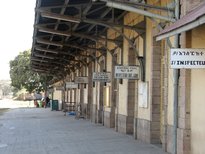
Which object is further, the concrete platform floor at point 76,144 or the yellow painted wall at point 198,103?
the concrete platform floor at point 76,144

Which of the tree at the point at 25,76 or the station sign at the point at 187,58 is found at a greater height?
the tree at the point at 25,76

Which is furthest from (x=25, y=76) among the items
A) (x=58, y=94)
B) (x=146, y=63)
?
(x=146, y=63)

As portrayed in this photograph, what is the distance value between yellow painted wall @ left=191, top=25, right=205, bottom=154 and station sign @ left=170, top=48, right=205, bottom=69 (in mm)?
1631

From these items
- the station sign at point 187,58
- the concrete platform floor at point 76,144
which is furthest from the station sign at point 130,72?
the station sign at point 187,58

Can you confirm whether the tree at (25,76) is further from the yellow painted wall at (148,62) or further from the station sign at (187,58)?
the station sign at (187,58)

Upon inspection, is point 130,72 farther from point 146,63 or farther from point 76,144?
point 76,144

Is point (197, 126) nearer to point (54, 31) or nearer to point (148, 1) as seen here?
point (148, 1)

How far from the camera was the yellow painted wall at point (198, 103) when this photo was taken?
29.9 feet

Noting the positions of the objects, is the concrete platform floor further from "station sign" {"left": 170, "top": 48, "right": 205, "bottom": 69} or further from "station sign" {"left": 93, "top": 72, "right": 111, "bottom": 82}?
"station sign" {"left": 170, "top": 48, "right": 205, "bottom": 69}

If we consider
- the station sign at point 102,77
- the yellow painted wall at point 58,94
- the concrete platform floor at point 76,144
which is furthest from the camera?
the yellow painted wall at point 58,94

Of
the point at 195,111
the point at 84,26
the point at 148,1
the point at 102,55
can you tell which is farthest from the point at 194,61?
the point at 102,55

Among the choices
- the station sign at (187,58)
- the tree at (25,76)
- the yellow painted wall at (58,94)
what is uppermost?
the tree at (25,76)

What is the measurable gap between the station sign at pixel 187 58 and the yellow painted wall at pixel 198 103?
5.35 feet

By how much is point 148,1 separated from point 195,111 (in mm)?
5040
